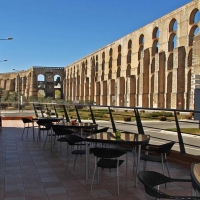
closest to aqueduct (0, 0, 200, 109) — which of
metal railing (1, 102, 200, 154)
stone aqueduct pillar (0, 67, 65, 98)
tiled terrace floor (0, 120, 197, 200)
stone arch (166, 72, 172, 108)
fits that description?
stone arch (166, 72, 172, 108)

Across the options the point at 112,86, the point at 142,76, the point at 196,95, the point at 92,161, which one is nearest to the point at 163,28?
the point at 142,76

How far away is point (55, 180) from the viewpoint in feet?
16.5

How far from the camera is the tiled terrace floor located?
4254mm

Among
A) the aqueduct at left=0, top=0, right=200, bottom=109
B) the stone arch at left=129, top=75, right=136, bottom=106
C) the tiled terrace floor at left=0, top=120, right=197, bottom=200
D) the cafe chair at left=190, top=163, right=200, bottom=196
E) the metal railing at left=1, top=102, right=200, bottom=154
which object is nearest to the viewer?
the cafe chair at left=190, top=163, right=200, bottom=196

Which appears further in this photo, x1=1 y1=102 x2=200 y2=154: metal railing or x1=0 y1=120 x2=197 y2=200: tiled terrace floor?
x1=1 y1=102 x2=200 y2=154: metal railing

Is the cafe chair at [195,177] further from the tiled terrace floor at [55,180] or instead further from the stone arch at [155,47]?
the stone arch at [155,47]

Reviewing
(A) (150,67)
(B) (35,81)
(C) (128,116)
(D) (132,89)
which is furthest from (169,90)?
(B) (35,81)

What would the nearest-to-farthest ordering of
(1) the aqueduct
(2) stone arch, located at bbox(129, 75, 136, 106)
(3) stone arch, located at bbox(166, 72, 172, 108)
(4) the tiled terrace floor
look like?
(4) the tiled terrace floor
(1) the aqueduct
(3) stone arch, located at bbox(166, 72, 172, 108)
(2) stone arch, located at bbox(129, 75, 136, 106)

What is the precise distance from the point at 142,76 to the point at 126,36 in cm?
1035

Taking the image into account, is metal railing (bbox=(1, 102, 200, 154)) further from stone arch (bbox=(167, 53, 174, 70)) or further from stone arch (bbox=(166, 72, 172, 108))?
stone arch (bbox=(167, 53, 174, 70))

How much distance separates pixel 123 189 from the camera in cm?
457

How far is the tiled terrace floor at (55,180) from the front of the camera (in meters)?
4.25

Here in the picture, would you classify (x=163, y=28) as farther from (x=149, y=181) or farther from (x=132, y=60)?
(x=149, y=181)

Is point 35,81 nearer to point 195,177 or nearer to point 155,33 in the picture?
point 155,33
